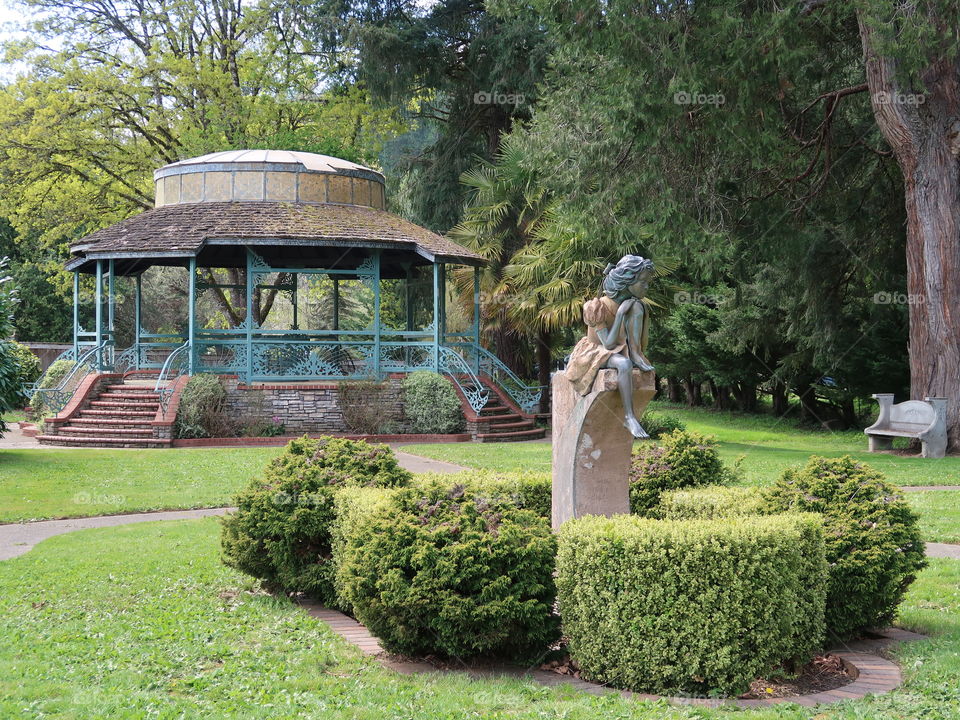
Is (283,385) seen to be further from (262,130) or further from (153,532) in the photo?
(262,130)

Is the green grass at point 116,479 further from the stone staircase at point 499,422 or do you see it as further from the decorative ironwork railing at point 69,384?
the stone staircase at point 499,422

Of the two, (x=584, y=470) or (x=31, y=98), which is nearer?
(x=584, y=470)

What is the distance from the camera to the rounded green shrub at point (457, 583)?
6457 millimetres

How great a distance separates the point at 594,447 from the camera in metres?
7.96

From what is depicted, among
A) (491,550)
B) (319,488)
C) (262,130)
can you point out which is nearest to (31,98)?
(262,130)

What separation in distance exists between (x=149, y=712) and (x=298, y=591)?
330 cm

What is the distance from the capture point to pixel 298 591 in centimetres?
884

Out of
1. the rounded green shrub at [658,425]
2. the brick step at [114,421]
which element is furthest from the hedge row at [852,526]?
the brick step at [114,421]

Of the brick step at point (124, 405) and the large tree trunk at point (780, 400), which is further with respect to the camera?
the large tree trunk at point (780, 400)

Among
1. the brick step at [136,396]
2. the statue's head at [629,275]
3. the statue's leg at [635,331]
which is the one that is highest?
the statue's head at [629,275]

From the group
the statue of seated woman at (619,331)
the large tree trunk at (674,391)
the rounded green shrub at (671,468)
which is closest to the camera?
the statue of seated woman at (619,331)

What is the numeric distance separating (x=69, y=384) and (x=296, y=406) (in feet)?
19.3

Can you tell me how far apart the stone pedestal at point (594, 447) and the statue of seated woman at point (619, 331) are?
0.34 ft

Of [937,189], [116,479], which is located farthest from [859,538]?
[937,189]
